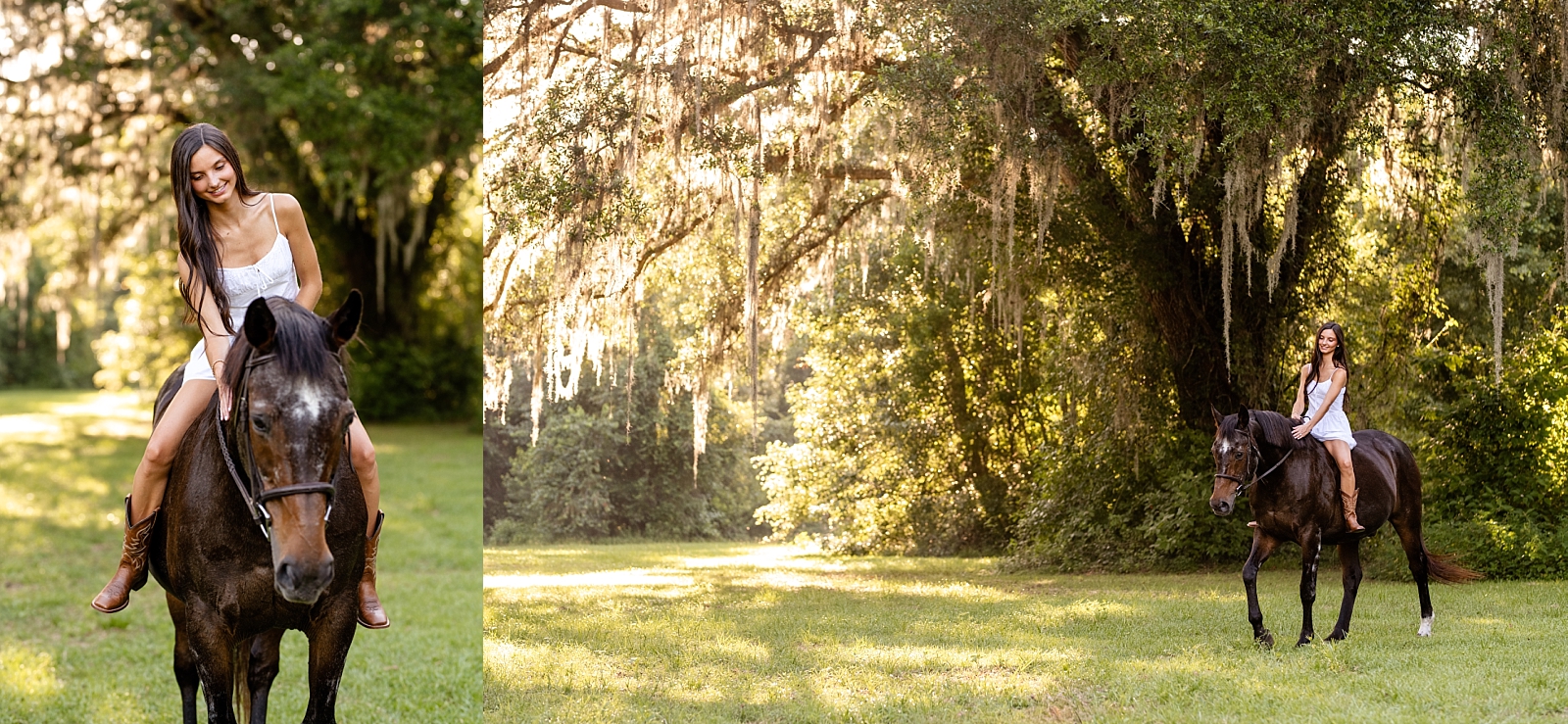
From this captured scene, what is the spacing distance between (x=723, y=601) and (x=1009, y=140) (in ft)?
12.5

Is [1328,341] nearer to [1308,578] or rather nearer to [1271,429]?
[1271,429]

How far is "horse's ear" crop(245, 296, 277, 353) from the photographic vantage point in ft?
8.77

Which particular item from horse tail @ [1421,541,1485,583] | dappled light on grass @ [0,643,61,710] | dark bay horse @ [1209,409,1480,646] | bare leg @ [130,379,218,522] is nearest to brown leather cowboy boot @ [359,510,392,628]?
bare leg @ [130,379,218,522]

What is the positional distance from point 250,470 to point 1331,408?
17.8 ft

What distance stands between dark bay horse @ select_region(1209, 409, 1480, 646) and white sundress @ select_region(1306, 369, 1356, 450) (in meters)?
0.08

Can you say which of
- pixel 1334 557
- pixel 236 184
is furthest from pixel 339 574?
pixel 1334 557

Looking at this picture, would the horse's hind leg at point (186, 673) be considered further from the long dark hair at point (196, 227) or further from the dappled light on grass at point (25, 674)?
the dappled light on grass at point (25, 674)

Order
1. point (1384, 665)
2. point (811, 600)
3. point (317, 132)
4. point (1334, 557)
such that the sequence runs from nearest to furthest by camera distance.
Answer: point (1384, 665) → point (811, 600) → point (1334, 557) → point (317, 132)

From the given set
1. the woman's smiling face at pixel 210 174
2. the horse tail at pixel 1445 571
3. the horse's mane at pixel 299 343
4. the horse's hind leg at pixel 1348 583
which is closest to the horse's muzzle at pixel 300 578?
the horse's mane at pixel 299 343

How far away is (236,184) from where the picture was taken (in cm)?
329

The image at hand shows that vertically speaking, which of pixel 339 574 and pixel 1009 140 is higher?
pixel 1009 140

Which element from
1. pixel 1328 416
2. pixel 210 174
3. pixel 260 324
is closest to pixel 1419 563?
pixel 1328 416

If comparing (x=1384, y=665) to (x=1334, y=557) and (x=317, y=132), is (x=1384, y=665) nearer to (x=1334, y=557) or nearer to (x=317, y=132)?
(x=1334, y=557)

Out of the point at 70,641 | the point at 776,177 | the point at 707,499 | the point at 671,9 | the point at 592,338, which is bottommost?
the point at 70,641
